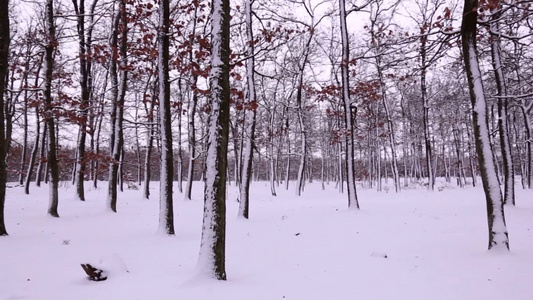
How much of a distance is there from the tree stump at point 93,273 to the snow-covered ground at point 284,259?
3.9 inches

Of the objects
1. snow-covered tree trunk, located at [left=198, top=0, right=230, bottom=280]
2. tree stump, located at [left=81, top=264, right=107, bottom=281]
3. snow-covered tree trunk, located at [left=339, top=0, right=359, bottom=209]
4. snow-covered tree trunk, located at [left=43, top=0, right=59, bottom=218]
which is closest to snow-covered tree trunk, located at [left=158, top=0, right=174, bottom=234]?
tree stump, located at [left=81, top=264, right=107, bottom=281]

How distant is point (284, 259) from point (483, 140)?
4.88 meters

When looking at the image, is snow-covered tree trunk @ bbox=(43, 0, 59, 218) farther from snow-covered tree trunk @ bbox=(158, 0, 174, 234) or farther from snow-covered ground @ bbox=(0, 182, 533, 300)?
snow-covered tree trunk @ bbox=(158, 0, 174, 234)

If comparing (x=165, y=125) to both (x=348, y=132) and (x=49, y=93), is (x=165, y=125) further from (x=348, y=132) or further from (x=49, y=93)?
(x=348, y=132)

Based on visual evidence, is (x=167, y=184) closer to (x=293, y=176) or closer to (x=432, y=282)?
(x=432, y=282)

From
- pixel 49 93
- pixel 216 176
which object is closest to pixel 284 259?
pixel 216 176

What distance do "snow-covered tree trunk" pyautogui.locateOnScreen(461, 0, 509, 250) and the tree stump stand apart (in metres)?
7.40

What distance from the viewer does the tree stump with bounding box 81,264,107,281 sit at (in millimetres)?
4957

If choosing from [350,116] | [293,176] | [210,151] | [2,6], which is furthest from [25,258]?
[293,176]

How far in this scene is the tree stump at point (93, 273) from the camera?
4.96 m

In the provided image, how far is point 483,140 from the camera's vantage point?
253 inches

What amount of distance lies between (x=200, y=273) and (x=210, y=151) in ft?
6.35

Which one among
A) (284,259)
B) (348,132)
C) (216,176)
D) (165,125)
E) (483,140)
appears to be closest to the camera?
(216,176)

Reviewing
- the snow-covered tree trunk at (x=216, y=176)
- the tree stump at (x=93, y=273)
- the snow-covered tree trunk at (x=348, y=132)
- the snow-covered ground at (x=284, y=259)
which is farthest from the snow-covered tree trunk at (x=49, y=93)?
the snow-covered tree trunk at (x=348, y=132)
